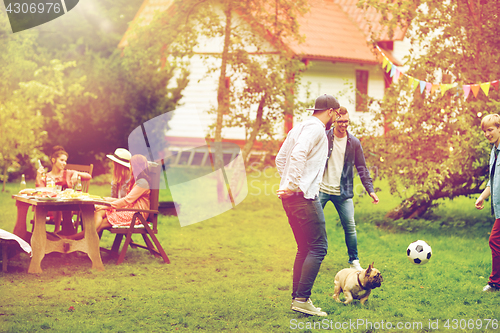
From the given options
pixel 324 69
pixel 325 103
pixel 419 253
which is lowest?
pixel 419 253

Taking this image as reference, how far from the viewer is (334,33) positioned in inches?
853

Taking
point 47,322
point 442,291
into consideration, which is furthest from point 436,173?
point 47,322

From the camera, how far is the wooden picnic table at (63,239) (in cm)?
621

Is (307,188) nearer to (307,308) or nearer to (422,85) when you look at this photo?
(307,308)

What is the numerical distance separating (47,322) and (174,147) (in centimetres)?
1711

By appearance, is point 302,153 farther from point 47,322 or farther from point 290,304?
point 47,322

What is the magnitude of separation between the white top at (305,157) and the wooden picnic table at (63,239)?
2.65 meters

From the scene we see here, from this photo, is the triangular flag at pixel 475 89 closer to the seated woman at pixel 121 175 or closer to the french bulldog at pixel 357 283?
the french bulldog at pixel 357 283

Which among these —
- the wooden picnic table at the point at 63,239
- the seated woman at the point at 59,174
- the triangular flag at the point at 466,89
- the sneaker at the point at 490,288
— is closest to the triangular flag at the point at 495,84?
the triangular flag at the point at 466,89

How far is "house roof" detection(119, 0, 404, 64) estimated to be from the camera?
19.1 meters

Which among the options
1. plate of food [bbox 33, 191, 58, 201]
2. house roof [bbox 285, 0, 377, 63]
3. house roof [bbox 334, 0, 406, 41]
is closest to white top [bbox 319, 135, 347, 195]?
plate of food [bbox 33, 191, 58, 201]

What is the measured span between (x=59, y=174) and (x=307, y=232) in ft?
14.5

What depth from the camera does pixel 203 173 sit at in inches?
714

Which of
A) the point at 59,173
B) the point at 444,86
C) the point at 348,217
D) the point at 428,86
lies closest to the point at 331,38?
the point at 428,86
